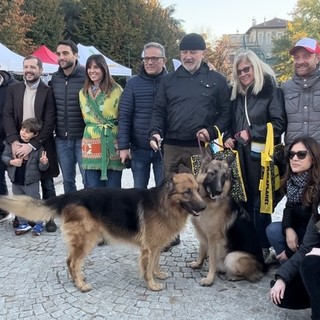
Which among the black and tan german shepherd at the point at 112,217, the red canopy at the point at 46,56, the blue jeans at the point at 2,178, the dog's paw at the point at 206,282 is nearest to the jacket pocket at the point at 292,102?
the black and tan german shepherd at the point at 112,217

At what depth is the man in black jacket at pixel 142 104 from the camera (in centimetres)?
461

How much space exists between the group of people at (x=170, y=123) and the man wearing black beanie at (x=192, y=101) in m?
0.01

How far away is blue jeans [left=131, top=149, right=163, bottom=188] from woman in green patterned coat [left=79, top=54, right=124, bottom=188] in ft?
0.68

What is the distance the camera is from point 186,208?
3.60m

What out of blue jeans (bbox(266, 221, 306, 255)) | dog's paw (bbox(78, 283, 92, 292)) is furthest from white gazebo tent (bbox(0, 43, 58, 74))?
blue jeans (bbox(266, 221, 306, 255))

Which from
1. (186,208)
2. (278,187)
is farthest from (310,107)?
(186,208)

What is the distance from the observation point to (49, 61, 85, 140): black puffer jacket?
4.93 meters

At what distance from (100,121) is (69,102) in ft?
1.77

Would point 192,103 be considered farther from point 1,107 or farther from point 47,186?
point 1,107

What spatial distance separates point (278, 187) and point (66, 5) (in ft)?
115

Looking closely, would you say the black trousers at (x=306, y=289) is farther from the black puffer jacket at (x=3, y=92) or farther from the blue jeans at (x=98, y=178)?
the black puffer jacket at (x=3, y=92)

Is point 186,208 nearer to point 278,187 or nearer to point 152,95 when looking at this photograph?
point 278,187

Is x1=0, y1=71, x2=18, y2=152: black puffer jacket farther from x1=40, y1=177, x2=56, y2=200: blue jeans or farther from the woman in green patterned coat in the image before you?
the woman in green patterned coat

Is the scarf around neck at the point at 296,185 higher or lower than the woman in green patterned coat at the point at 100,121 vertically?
lower
